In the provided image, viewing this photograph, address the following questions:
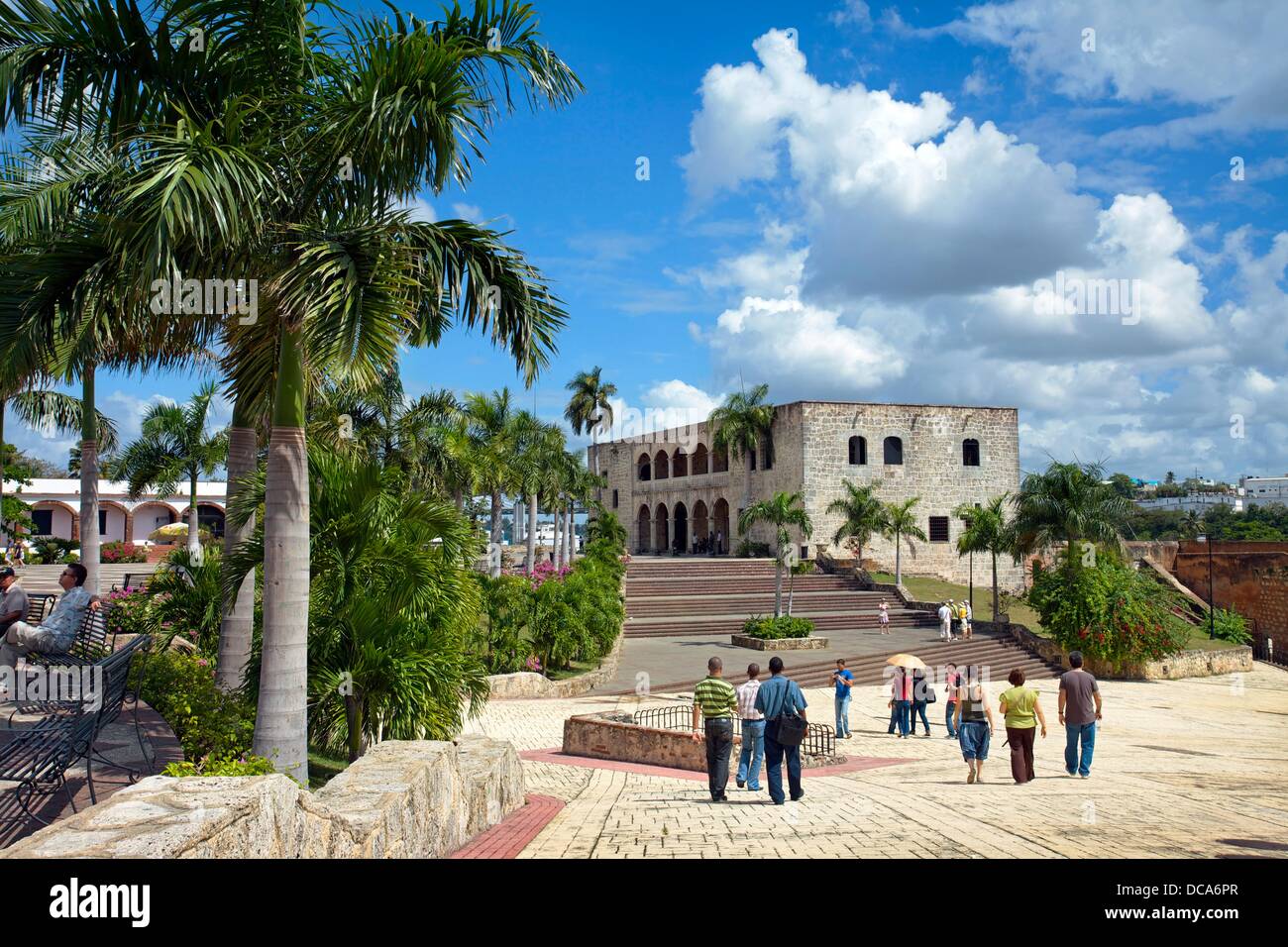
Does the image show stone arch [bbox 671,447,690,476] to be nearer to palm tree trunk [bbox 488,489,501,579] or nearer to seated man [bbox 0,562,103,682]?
palm tree trunk [bbox 488,489,501,579]

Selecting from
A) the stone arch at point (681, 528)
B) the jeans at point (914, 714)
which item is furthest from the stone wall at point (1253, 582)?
the stone arch at point (681, 528)

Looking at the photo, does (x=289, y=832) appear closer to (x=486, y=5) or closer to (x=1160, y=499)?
(x=486, y=5)

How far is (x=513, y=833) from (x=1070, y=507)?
23294 millimetres

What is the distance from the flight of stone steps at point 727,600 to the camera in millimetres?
29766

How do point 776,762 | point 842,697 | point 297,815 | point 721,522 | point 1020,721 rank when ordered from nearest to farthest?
point 297,815
point 776,762
point 1020,721
point 842,697
point 721,522

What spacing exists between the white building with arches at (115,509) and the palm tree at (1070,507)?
119 feet

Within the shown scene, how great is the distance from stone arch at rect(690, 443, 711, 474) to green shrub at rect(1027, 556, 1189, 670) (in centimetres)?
2825

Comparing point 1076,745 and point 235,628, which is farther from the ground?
point 235,628

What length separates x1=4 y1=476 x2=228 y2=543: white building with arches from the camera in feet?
151

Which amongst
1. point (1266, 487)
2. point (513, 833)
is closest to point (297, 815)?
point (513, 833)

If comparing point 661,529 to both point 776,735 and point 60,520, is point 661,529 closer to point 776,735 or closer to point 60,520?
point 60,520

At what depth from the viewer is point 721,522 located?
172 ft
